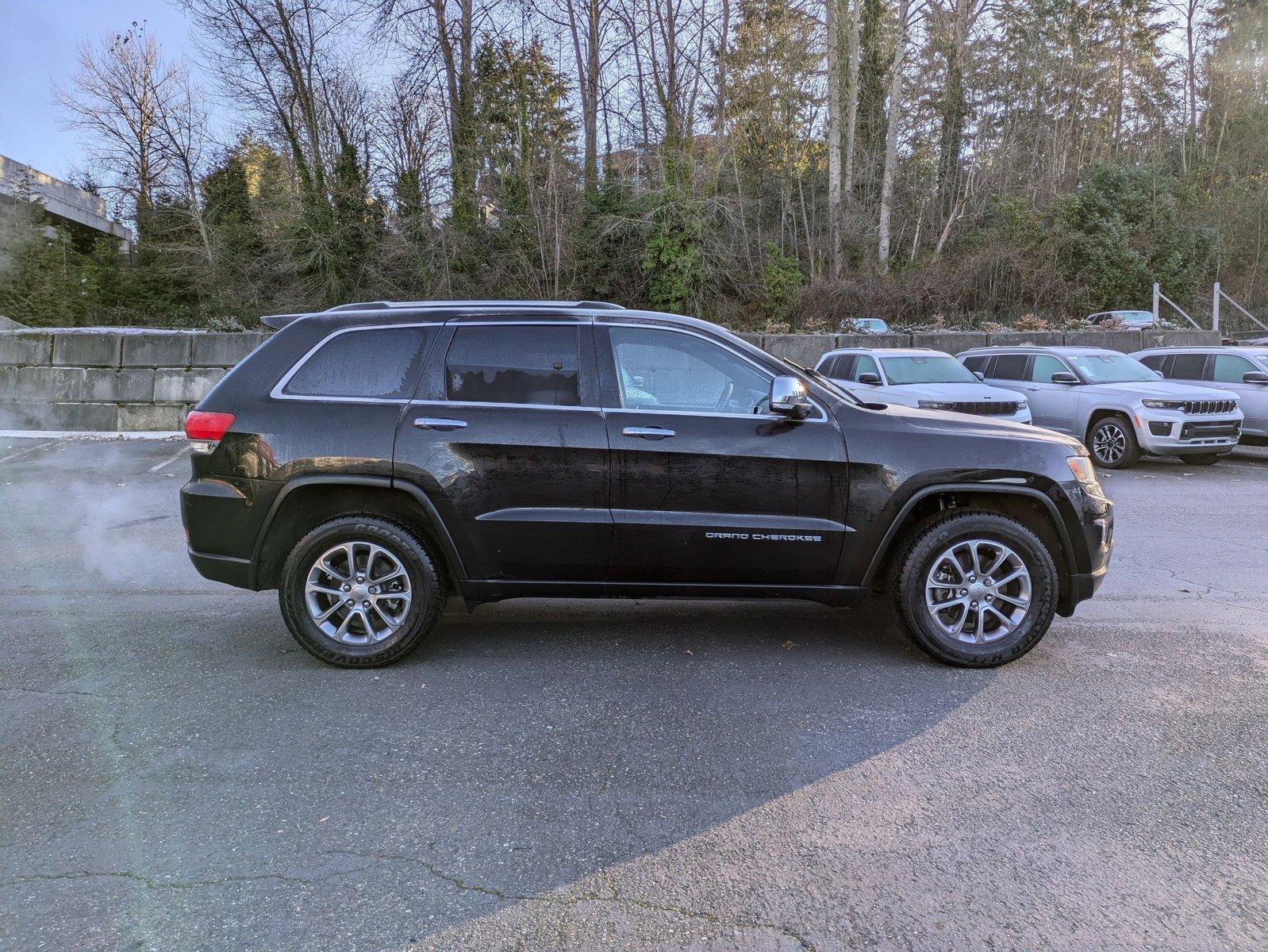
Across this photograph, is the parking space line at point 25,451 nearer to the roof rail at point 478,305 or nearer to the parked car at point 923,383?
the roof rail at point 478,305

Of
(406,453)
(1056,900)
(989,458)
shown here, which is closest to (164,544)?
(406,453)

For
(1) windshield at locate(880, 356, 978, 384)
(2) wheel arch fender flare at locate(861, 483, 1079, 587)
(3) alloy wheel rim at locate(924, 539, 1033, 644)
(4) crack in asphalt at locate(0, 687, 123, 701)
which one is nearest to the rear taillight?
(4) crack in asphalt at locate(0, 687, 123, 701)

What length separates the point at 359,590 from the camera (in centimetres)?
457

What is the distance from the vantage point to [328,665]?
464 cm

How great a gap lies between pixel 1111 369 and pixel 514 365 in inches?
455

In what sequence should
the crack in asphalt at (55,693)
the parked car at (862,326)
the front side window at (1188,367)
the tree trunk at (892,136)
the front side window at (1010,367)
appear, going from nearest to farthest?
1. the crack in asphalt at (55,693)
2. the front side window at (1188,367)
3. the front side window at (1010,367)
4. the parked car at (862,326)
5. the tree trunk at (892,136)

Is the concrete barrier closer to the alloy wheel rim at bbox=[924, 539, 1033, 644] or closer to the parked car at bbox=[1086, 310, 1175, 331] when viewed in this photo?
the alloy wheel rim at bbox=[924, 539, 1033, 644]

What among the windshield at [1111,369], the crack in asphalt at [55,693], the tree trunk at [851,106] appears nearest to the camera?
the crack in asphalt at [55,693]

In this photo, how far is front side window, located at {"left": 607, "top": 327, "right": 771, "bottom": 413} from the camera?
466cm

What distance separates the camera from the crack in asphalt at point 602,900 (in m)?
2.52

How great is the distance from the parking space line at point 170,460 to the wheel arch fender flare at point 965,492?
32.3 feet

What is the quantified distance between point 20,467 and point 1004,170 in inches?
1366

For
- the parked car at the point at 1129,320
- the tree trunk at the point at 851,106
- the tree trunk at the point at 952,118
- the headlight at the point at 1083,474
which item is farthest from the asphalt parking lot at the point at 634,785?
the tree trunk at the point at 952,118

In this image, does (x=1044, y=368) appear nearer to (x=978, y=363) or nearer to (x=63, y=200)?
(x=978, y=363)
